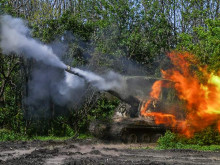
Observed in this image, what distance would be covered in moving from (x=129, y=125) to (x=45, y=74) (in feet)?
28.4

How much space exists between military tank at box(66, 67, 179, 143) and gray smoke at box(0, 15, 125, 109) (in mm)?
1051

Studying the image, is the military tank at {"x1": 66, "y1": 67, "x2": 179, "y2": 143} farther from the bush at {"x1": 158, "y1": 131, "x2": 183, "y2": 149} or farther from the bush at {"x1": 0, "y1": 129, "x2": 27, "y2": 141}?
the bush at {"x1": 0, "y1": 129, "x2": 27, "y2": 141}

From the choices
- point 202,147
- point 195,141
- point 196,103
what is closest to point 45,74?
point 196,103

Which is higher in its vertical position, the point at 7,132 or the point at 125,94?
the point at 125,94

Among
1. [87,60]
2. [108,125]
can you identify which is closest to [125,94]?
[108,125]

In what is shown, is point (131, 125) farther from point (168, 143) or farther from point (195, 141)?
point (195, 141)

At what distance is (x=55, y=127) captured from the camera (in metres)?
27.8

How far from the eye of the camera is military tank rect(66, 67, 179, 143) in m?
21.7

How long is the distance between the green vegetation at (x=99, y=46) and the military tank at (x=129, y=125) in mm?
1189

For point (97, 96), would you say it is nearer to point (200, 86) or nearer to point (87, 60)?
point (87, 60)

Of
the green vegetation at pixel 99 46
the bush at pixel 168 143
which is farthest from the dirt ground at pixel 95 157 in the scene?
the green vegetation at pixel 99 46

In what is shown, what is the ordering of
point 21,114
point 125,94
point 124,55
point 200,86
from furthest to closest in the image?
point 124,55 < point 21,114 < point 125,94 < point 200,86

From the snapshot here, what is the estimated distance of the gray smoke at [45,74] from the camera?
2161 cm

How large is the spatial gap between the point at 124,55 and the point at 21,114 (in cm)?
1078
